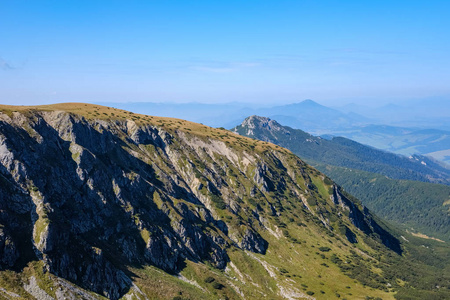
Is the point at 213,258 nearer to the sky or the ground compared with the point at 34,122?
nearer to the ground

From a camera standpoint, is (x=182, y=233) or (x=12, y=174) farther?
(x=182, y=233)

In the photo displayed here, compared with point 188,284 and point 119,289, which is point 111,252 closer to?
point 119,289

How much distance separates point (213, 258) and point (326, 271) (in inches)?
2909

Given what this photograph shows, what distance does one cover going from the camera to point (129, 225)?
520 feet

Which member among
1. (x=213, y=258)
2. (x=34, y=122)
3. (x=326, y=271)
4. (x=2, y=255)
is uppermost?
(x=34, y=122)

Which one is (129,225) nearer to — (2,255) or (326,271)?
(2,255)

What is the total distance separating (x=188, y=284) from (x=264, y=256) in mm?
66331

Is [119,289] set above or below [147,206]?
below

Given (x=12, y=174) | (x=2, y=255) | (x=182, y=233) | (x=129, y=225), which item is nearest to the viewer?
(x=2, y=255)

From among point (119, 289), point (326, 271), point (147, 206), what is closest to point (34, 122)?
point (147, 206)

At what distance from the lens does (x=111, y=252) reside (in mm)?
135625

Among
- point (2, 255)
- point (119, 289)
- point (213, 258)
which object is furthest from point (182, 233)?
point (2, 255)

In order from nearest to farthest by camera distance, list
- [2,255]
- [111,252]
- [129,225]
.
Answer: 1. [2,255]
2. [111,252]
3. [129,225]

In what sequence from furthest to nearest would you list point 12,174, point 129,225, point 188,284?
1. point 129,225
2. point 188,284
3. point 12,174
